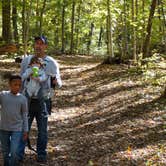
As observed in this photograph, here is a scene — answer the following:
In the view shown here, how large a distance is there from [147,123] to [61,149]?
247 cm

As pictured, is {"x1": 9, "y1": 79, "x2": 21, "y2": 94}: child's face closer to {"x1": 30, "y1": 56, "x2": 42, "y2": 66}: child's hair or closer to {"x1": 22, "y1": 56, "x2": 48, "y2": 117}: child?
{"x1": 22, "y1": 56, "x2": 48, "y2": 117}: child

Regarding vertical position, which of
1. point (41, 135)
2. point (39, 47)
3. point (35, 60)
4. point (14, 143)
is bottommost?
point (41, 135)

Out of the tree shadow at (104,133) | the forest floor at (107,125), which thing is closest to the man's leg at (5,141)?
the forest floor at (107,125)

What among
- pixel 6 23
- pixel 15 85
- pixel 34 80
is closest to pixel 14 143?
pixel 15 85

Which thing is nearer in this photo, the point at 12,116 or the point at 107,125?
the point at 12,116

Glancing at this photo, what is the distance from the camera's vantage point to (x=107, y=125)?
10172mm

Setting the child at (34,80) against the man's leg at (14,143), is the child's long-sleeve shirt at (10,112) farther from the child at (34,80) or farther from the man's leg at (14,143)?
the child at (34,80)

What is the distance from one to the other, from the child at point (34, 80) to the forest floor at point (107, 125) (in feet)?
4.17

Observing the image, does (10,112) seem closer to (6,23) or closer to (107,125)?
(107,125)

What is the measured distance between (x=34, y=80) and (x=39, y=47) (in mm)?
541

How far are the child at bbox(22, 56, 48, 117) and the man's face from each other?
10 cm

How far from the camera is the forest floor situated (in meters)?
7.76

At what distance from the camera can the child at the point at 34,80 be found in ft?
22.2

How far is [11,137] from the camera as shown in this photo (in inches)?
242
